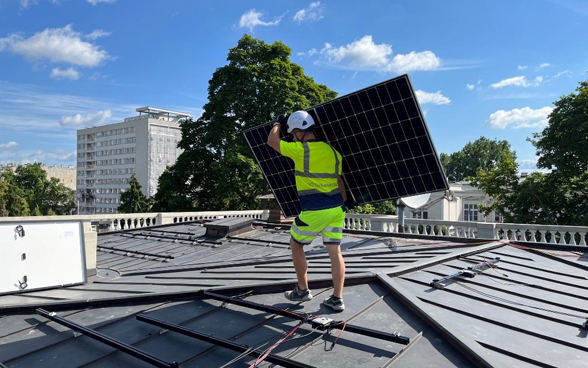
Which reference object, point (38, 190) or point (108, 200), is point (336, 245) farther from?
point (108, 200)

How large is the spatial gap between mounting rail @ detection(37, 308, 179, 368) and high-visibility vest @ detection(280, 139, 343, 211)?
2209 millimetres

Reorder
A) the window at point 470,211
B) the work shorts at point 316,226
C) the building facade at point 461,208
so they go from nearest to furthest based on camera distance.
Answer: the work shorts at point 316,226
the building facade at point 461,208
the window at point 470,211

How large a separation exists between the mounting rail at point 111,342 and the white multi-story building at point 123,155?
115 metres

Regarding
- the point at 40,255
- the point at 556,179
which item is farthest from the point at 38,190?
the point at 40,255

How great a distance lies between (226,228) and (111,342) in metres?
8.51

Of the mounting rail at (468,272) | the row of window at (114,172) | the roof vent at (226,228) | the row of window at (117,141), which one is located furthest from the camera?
the row of window at (114,172)

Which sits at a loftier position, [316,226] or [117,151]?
[117,151]

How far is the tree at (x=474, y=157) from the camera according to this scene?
85688mm

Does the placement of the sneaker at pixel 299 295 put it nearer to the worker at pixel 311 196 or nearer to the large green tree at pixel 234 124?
the worker at pixel 311 196

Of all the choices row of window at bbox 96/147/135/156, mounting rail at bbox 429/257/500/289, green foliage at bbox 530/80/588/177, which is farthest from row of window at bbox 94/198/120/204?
mounting rail at bbox 429/257/500/289

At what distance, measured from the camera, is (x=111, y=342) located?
3.85 m

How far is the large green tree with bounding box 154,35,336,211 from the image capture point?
3141 cm

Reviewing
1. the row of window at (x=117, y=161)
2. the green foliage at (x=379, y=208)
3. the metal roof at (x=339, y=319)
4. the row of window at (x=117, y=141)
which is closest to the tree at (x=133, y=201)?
the green foliage at (x=379, y=208)

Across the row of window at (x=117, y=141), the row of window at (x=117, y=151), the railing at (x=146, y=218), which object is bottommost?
the railing at (x=146, y=218)
